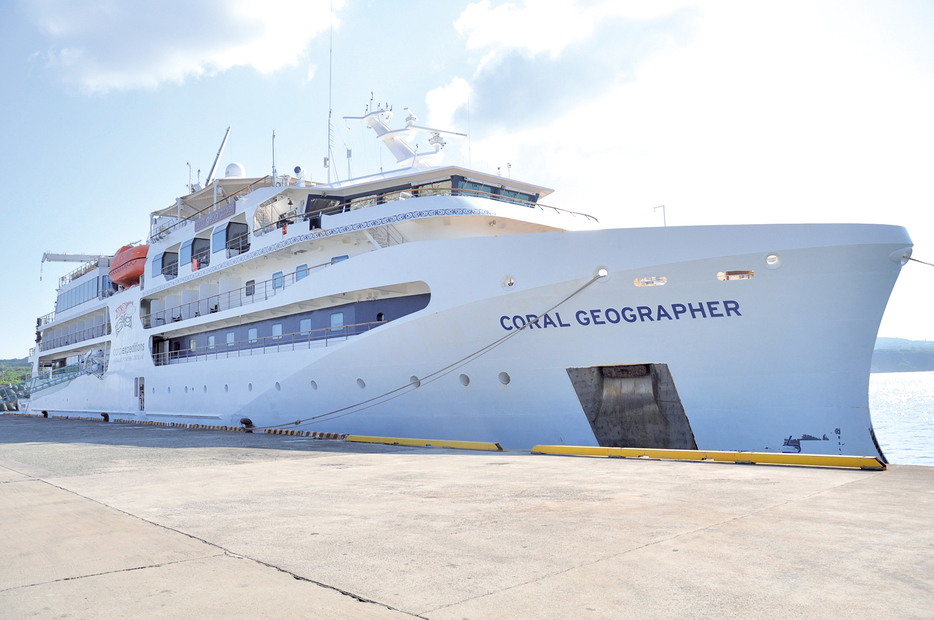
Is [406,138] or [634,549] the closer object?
[634,549]

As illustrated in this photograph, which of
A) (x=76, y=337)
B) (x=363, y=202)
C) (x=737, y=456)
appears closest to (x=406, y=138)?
(x=363, y=202)

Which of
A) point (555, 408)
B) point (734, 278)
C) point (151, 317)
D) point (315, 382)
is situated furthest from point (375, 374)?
point (151, 317)

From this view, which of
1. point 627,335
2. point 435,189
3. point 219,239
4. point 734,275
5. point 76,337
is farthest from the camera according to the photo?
point 76,337

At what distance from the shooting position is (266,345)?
1927cm

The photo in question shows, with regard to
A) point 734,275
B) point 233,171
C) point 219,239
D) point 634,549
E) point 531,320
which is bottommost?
point 634,549

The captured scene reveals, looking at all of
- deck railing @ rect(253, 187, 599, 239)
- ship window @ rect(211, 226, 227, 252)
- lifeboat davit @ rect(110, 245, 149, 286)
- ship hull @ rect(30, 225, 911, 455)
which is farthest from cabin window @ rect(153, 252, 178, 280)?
ship hull @ rect(30, 225, 911, 455)

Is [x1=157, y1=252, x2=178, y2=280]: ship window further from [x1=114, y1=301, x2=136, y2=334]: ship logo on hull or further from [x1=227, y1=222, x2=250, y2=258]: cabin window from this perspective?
[x1=227, y1=222, x2=250, y2=258]: cabin window

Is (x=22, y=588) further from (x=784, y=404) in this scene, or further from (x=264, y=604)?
(x=784, y=404)

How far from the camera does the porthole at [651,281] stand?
34.6 ft

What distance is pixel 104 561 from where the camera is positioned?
4660mm

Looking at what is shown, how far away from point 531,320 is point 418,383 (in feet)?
10.4

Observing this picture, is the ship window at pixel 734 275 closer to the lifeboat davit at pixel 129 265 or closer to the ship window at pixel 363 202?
the ship window at pixel 363 202

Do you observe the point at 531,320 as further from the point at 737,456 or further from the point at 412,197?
the point at 412,197

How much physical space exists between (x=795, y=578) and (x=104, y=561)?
4759 mm
